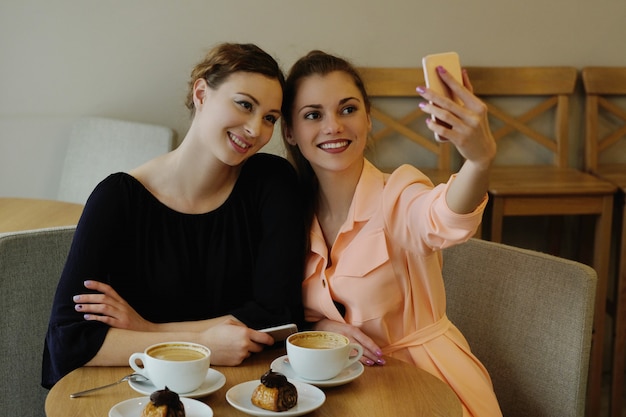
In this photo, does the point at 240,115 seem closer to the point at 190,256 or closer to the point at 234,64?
the point at 234,64

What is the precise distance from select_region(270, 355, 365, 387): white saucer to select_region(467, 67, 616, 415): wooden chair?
1.66 m

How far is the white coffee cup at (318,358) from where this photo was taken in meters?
1.35

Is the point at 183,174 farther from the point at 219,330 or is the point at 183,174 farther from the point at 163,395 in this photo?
the point at 163,395

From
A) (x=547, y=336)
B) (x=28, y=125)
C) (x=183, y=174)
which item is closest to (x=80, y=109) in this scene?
(x=28, y=125)

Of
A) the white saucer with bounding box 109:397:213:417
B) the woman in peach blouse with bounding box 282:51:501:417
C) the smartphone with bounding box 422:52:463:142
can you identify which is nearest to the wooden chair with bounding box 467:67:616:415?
the woman in peach blouse with bounding box 282:51:501:417

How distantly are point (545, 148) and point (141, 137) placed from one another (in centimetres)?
159

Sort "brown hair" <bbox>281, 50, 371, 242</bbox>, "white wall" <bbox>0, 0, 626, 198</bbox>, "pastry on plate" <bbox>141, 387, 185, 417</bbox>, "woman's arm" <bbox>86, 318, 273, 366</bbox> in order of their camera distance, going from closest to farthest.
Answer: "pastry on plate" <bbox>141, 387, 185, 417</bbox>, "woman's arm" <bbox>86, 318, 273, 366</bbox>, "brown hair" <bbox>281, 50, 371, 242</bbox>, "white wall" <bbox>0, 0, 626, 198</bbox>

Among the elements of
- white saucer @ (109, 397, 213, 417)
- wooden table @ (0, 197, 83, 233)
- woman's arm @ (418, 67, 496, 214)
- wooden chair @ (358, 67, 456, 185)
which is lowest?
wooden table @ (0, 197, 83, 233)

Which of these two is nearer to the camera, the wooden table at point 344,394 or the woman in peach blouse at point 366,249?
the wooden table at point 344,394

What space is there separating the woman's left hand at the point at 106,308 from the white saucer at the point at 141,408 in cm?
32

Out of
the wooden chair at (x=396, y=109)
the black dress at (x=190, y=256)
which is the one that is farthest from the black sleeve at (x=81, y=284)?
the wooden chair at (x=396, y=109)

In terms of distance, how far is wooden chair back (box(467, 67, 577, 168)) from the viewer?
3363mm

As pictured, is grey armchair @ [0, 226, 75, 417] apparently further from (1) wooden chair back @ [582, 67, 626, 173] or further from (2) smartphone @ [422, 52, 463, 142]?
(1) wooden chair back @ [582, 67, 626, 173]

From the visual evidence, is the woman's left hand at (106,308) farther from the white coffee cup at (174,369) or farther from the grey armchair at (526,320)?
the grey armchair at (526,320)
